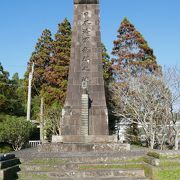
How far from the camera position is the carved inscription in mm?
12109

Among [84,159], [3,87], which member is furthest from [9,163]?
[3,87]

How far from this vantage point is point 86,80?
475 inches

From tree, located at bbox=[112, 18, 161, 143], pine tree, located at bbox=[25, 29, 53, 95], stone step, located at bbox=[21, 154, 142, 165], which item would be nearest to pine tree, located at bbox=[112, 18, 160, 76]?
tree, located at bbox=[112, 18, 161, 143]

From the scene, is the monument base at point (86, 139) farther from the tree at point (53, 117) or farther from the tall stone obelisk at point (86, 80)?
the tree at point (53, 117)

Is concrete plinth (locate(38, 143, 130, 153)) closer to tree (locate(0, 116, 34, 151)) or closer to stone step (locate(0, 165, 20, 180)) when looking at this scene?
stone step (locate(0, 165, 20, 180))

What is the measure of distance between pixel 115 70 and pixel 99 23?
37.0 ft

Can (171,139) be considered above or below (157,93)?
below

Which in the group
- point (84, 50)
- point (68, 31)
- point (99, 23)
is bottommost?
point (84, 50)

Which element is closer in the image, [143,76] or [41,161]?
[41,161]

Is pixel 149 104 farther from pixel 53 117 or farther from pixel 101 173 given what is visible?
pixel 101 173

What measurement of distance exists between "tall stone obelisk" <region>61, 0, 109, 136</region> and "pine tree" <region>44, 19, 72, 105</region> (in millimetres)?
11683

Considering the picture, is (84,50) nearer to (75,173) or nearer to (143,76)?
(75,173)

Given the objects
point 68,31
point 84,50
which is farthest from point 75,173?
point 68,31

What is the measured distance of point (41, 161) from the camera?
757 cm
